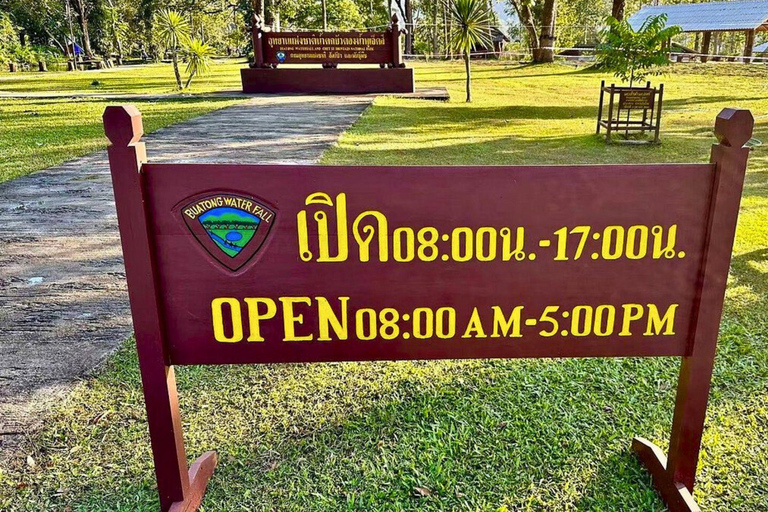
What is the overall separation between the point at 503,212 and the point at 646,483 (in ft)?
3.53

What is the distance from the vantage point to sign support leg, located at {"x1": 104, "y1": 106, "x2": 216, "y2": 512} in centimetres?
149

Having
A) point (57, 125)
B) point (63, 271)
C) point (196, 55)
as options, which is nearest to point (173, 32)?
point (196, 55)

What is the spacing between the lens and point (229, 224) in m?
1.58

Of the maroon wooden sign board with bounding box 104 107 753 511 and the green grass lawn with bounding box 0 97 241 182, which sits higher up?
the maroon wooden sign board with bounding box 104 107 753 511

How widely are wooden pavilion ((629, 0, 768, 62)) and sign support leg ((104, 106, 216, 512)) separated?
2606 cm

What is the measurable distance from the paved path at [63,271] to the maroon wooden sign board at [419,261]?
112 cm

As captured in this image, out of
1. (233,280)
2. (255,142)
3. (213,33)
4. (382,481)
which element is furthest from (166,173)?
(213,33)

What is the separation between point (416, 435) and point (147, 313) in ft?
3.61

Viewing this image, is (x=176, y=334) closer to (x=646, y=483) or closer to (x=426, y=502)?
(x=426, y=502)

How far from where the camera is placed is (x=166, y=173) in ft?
5.01

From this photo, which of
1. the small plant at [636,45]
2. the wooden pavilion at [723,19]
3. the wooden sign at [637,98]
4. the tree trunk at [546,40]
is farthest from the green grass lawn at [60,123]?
the wooden pavilion at [723,19]

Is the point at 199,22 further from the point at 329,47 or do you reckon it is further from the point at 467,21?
the point at 467,21

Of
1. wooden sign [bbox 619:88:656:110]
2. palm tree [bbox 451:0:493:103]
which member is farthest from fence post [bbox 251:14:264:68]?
wooden sign [bbox 619:88:656:110]

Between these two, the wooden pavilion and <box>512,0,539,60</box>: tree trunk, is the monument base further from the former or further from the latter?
the wooden pavilion
